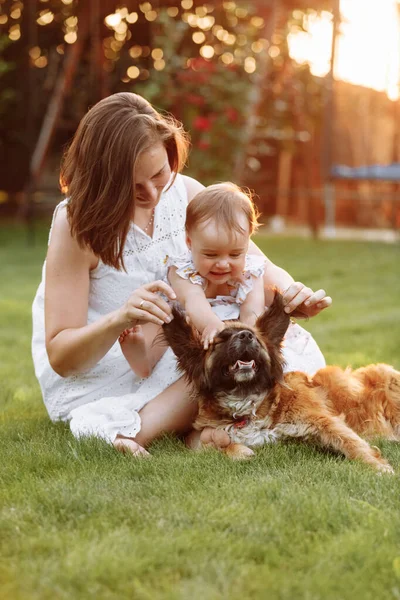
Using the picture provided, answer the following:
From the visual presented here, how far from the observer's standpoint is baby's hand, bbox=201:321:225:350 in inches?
128

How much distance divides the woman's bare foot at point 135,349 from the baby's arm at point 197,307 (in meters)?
0.23

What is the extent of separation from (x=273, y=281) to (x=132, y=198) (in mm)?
762

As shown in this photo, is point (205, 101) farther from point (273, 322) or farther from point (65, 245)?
point (273, 322)

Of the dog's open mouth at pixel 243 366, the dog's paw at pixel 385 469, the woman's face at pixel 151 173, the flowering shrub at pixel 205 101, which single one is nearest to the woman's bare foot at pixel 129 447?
the dog's open mouth at pixel 243 366

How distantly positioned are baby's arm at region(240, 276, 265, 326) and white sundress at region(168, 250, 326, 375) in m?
0.02

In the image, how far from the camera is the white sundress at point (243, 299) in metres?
3.57

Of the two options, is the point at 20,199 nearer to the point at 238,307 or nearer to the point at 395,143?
the point at 395,143

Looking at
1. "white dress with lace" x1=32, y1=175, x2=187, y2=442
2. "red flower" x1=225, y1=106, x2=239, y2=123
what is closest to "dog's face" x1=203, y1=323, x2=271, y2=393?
"white dress with lace" x1=32, y1=175, x2=187, y2=442

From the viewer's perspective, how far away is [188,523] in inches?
97.2

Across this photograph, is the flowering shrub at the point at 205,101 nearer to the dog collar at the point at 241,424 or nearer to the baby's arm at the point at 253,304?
the baby's arm at the point at 253,304

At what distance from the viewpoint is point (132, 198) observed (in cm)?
345

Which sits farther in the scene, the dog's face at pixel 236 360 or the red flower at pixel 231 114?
the red flower at pixel 231 114

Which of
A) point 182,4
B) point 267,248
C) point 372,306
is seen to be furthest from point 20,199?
point 372,306

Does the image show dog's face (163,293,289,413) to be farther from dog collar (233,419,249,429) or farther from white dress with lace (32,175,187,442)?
white dress with lace (32,175,187,442)
